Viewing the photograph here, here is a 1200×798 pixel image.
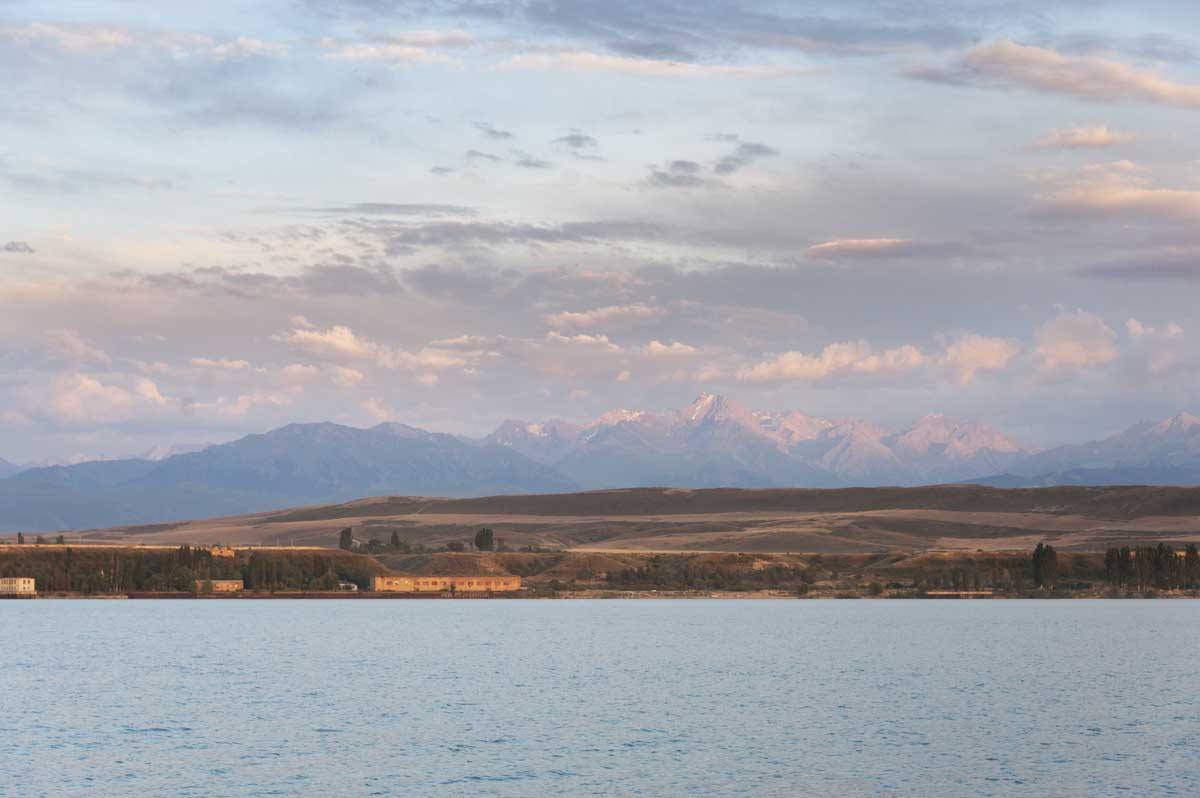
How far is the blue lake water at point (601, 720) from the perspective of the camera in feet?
254

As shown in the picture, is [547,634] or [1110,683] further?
[547,634]

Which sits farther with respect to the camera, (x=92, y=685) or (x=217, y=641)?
(x=217, y=641)

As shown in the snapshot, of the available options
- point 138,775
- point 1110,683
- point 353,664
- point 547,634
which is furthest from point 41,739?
point 547,634

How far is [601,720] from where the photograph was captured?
3984 inches

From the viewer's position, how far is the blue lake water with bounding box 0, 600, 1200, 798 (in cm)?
7731

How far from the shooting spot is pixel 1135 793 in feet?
240

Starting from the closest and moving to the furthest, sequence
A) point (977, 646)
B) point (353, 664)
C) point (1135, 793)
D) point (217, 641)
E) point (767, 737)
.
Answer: point (1135, 793) → point (767, 737) → point (353, 664) → point (977, 646) → point (217, 641)

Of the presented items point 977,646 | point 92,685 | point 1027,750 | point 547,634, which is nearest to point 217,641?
point 547,634

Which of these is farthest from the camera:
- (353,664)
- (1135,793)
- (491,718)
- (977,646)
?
(977,646)

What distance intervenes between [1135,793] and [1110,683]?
56.6 metres

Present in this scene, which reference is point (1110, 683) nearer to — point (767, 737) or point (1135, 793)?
point (767, 737)

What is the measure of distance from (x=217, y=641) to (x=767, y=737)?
10665cm

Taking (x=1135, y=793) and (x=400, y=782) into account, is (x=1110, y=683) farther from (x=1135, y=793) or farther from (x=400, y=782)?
(x=400, y=782)

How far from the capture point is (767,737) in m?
92.9
